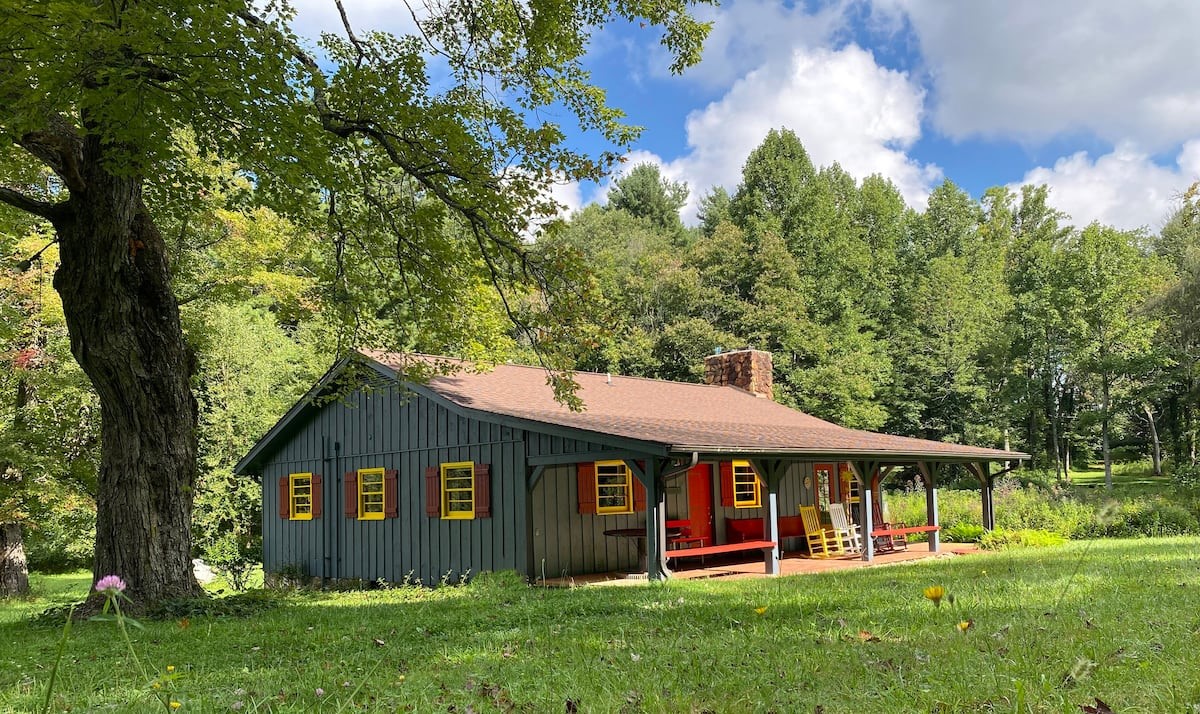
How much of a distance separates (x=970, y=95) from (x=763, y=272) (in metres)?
15.3

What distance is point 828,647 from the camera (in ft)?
13.7

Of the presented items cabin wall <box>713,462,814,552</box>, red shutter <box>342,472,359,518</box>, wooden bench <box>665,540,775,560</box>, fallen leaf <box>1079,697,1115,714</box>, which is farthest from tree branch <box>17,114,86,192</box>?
cabin wall <box>713,462,814,552</box>

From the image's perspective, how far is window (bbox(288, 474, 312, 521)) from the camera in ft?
53.7

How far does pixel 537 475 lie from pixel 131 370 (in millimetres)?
5303

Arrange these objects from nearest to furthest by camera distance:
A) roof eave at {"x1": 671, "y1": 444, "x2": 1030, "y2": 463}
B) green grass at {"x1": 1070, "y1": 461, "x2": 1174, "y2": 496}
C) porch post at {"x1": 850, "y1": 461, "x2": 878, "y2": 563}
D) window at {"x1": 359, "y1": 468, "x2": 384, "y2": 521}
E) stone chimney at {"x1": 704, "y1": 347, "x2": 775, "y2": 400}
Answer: roof eave at {"x1": 671, "y1": 444, "x2": 1030, "y2": 463} → porch post at {"x1": 850, "y1": 461, "x2": 878, "y2": 563} → window at {"x1": 359, "y1": 468, "x2": 384, "y2": 521} → stone chimney at {"x1": 704, "y1": 347, "x2": 775, "y2": 400} → green grass at {"x1": 1070, "y1": 461, "x2": 1174, "y2": 496}

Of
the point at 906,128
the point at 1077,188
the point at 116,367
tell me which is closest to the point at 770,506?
the point at 116,367

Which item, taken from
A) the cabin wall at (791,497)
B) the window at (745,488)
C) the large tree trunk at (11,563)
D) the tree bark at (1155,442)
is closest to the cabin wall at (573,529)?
the window at (745,488)

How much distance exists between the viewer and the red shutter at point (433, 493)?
13.3 m

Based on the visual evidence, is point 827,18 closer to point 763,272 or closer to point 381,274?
point 381,274

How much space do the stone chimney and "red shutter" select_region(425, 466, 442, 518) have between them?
9.87 meters

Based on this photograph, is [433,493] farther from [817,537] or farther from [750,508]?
[817,537]

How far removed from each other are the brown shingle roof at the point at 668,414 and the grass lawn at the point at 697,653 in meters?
3.75

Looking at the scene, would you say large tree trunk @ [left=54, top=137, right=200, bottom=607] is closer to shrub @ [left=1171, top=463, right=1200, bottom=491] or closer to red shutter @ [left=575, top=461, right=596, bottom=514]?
red shutter @ [left=575, top=461, right=596, bottom=514]

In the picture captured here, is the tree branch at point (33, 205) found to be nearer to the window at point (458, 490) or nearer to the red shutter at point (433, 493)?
the window at point (458, 490)
